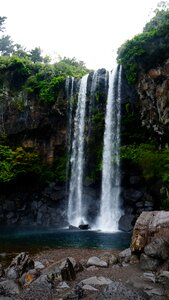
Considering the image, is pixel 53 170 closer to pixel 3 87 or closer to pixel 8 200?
pixel 8 200

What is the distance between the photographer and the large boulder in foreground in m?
12.2

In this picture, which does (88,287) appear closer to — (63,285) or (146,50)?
(63,285)

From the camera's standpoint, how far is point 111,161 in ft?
87.4

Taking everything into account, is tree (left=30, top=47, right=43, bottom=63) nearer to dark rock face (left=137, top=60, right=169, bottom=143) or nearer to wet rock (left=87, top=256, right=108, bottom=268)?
dark rock face (left=137, top=60, right=169, bottom=143)

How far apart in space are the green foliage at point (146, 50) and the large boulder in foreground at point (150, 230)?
50.1 feet

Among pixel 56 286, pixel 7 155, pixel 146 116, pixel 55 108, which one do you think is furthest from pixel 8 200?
pixel 56 286

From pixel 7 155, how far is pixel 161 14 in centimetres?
1824

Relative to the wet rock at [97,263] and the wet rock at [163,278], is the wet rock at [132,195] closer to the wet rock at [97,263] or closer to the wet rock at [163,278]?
the wet rock at [97,263]

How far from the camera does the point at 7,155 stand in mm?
29562

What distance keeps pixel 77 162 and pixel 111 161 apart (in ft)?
12.8

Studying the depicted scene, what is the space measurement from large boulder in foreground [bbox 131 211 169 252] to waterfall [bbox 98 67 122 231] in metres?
11.7

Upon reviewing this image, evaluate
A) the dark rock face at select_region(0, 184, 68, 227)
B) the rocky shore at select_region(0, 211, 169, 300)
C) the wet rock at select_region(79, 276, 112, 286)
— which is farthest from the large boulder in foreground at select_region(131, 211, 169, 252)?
the dark rock face at select_region(0, 184, 68, 227)

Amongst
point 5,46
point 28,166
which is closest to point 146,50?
point 28,166

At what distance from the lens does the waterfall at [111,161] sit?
2575 cm
